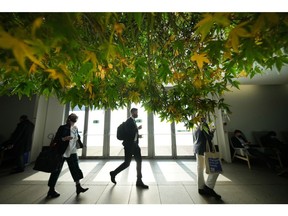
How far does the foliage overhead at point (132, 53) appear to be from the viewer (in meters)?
0.50

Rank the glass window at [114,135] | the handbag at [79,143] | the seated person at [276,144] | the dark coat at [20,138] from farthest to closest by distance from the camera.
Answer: the glass window at [114,135]
the seated person at [276,144]
the dark coat at [20,138]
the handbag at [79,143]

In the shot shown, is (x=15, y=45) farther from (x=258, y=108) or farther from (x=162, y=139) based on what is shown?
(x=258, y=108)

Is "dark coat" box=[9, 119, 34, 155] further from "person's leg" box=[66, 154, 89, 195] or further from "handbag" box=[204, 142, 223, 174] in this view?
"handbag" box=[204, 142, 223, 174]

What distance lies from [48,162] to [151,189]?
1.55 m

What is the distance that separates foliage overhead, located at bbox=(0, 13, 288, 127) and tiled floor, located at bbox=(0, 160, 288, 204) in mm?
1425

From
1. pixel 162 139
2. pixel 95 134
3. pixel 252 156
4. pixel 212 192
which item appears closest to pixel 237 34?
pixel 212 192

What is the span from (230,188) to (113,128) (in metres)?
3.95

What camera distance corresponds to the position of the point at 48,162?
2.10 meters

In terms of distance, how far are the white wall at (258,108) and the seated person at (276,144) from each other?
403 millimetres

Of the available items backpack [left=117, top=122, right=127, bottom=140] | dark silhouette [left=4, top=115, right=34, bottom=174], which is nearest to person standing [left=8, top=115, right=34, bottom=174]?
dark silhouette [left=4, top=115, right=34, bottom=174]

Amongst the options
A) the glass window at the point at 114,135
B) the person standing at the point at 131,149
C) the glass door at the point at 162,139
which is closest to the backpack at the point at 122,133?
the person standing at the point at 131,149

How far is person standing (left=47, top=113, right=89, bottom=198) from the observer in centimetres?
223

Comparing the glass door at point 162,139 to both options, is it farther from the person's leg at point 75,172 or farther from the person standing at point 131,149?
the person's leg at point 75,172
